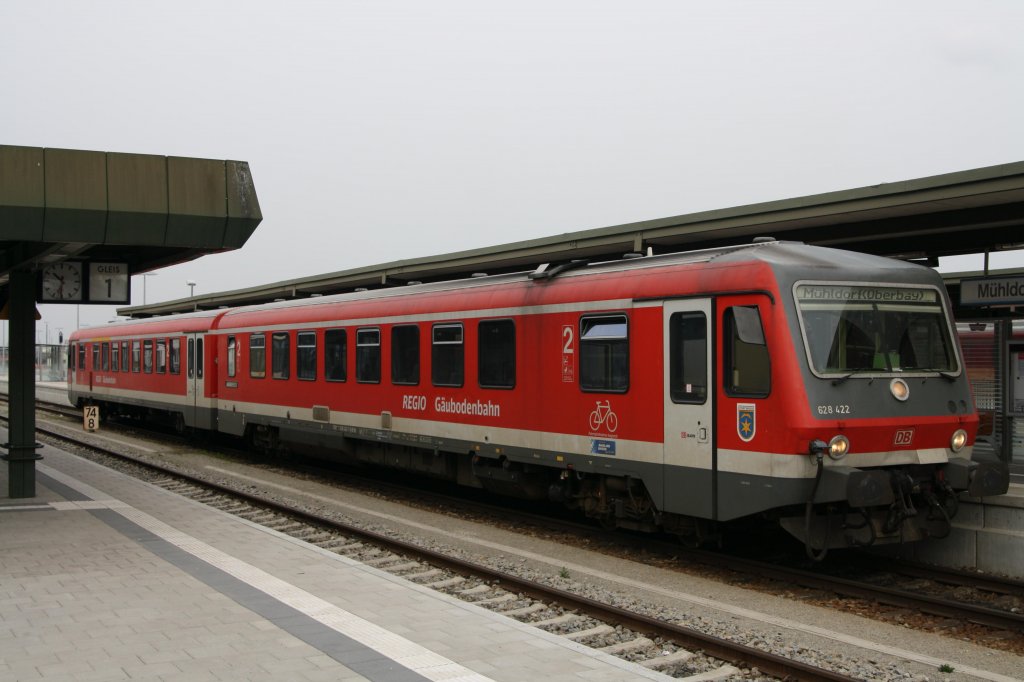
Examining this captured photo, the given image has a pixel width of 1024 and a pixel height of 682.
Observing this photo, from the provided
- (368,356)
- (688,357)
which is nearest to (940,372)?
(688,357)

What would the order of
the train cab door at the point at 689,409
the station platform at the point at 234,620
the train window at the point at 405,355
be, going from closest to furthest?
the station platform at the point at 234,620 < the train cab door at the point at 689,409 < the train window at the point at 405,355

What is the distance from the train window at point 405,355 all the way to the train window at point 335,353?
5.26 feet

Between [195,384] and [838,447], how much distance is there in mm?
16926

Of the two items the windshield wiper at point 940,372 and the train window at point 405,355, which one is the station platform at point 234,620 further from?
the windshield wiper at point 940,372

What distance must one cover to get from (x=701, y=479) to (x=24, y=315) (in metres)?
9.29

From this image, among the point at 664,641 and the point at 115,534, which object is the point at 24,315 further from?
the point at 664,641

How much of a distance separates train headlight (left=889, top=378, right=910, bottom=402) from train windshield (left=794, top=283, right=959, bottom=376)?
12 cm

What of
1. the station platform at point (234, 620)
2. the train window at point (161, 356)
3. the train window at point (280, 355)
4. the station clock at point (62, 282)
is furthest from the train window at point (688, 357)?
the train window at point (161, 356)

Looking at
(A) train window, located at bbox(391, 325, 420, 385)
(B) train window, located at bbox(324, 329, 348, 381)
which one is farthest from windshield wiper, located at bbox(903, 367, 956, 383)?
(B) train window, located at bbox(324, 329, 348, 381)

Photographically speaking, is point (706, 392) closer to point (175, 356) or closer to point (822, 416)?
point (822, 416)

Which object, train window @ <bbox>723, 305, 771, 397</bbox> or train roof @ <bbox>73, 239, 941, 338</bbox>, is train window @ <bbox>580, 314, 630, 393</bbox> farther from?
train window @ <bbox>723, 305, 771, 397</bbox>

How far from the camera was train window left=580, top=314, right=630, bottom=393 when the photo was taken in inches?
404

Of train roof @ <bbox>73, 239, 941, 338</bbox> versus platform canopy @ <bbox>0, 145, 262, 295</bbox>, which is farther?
platform canopy @ <bbox>0, 145, 262, 295</bbox>

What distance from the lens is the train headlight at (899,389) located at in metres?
8.96
